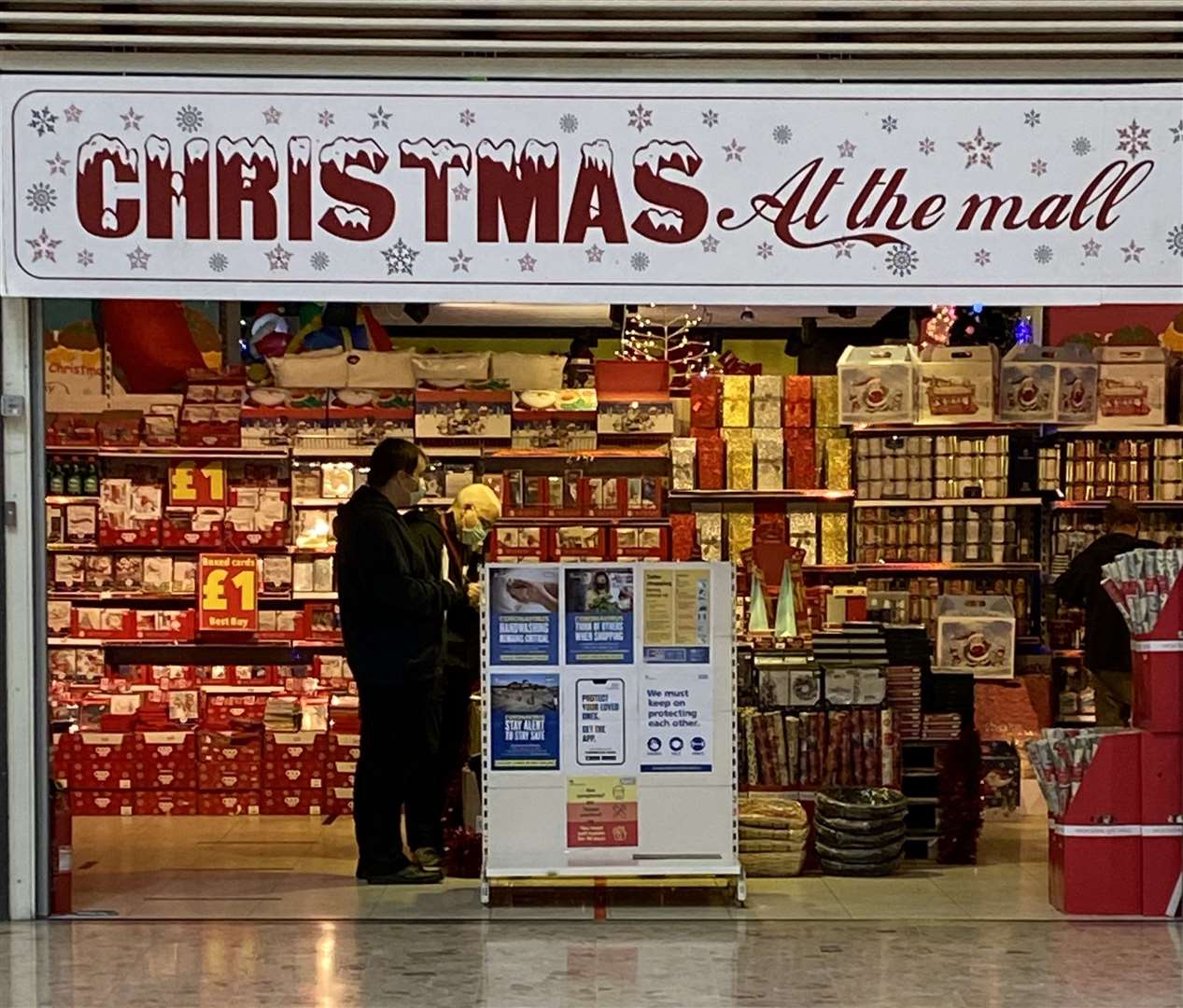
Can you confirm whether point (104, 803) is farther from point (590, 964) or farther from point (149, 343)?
point (590, 964)

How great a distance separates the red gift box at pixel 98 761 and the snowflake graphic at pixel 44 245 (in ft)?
12.6

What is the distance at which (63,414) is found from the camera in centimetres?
A: 1016

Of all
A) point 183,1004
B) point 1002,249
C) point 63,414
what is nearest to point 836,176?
point 1002,249

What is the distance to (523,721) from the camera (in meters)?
7.29

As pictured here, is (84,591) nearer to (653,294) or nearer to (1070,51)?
(653,294)

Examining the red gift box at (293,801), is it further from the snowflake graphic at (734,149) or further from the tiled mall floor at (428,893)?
the snowflake graphic at (734,149)

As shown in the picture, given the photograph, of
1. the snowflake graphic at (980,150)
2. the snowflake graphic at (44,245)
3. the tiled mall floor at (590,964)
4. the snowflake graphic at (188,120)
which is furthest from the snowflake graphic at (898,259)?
the snowflake graphic at (44,245)

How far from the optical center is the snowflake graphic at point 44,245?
671 centimetres

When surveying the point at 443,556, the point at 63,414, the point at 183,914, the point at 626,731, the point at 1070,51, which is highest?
the point at 1070,51

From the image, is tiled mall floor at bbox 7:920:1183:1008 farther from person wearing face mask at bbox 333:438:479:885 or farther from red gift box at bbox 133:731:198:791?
red gift box at bbox 133:731:198:791

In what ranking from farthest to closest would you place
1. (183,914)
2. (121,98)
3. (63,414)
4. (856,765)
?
(63,414) < (856,765) < (183,914) < (121,98)

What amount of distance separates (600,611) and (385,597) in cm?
98

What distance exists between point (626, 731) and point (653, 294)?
1715 mm

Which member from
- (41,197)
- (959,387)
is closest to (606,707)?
(41,197)
